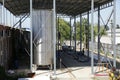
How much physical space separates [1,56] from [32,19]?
15.5 feet

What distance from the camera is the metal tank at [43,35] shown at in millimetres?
26344

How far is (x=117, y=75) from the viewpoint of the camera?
18.9 m

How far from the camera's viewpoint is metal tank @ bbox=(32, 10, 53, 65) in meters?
26.3

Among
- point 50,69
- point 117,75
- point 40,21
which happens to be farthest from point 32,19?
point 117,75

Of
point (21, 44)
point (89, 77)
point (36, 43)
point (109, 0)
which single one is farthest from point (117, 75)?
point (21, 44)

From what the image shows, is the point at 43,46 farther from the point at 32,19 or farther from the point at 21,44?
the point at 21,44

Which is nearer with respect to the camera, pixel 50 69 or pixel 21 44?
pixel 50 69

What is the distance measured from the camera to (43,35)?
26375 mm

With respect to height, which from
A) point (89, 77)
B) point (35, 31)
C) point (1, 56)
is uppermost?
point (35, 31)

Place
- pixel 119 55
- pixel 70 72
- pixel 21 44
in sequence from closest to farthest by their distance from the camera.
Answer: pixel 70 72 < pixel 21 44 < pixel 119 55

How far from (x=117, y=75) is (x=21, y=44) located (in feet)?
76.5

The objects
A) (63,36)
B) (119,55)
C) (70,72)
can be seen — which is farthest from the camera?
(63,36)

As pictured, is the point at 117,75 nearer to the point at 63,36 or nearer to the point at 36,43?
the point at 36,43

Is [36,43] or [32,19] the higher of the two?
[32,19]
